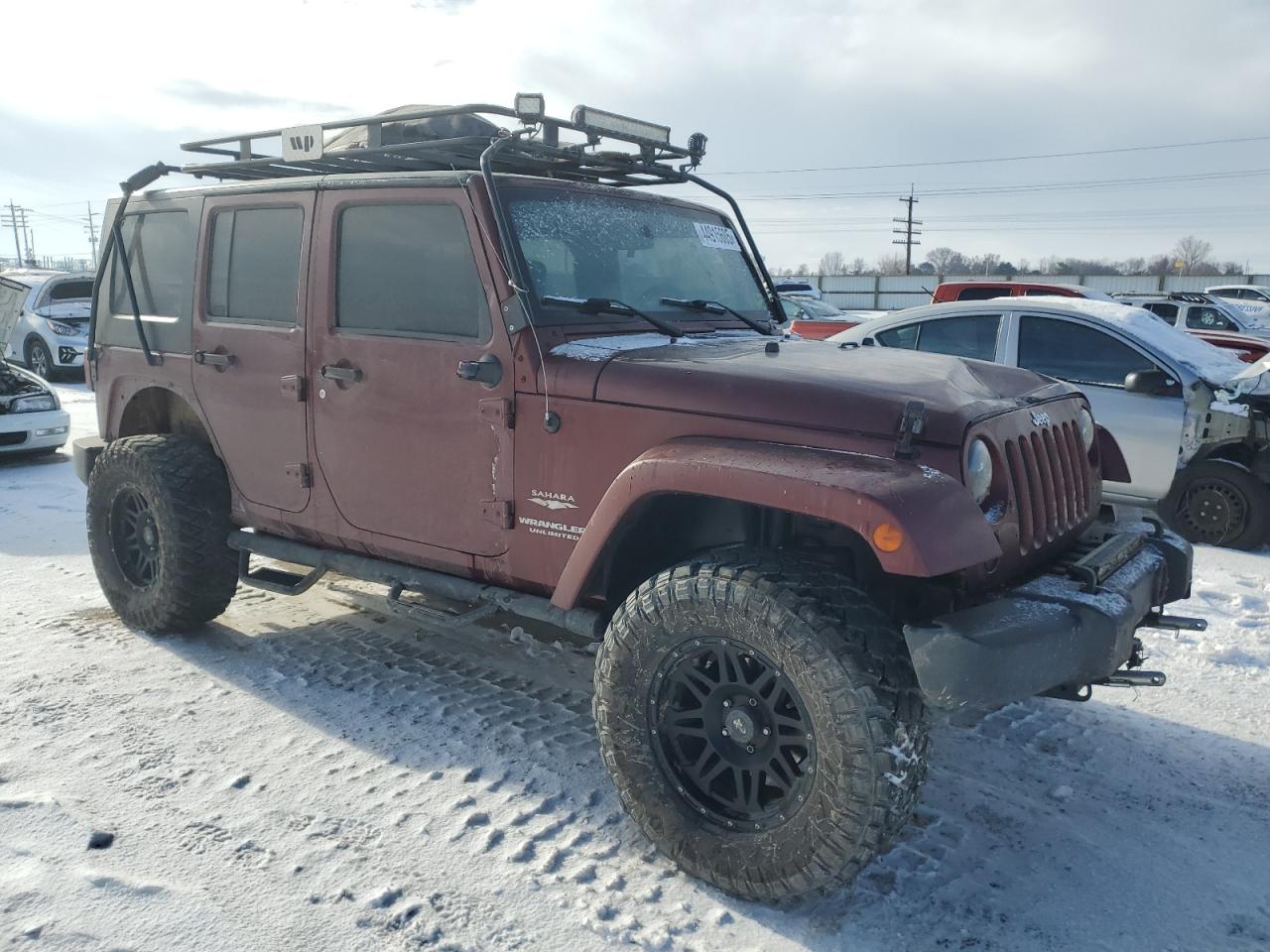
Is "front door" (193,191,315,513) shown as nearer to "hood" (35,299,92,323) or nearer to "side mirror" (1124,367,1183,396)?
"side mirror" (1124,367,1183,396)

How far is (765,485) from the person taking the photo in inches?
106

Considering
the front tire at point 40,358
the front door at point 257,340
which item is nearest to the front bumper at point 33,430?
the front door at point 257,340

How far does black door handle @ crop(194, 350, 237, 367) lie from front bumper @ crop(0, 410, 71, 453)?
5.87 m

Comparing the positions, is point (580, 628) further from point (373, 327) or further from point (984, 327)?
point (984, 327)

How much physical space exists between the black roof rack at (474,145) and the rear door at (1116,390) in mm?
3615

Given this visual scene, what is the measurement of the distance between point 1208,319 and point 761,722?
16.2 meters

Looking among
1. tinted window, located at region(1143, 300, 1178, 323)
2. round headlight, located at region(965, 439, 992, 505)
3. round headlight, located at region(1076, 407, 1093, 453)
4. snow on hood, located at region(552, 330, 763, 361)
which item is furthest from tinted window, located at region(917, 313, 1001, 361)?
tinted window, located at region(1143, 300, 1178, 323)

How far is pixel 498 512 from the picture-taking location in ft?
11.4

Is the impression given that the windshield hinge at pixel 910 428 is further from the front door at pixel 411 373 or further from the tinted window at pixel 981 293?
the tinted window at pixel 981 293

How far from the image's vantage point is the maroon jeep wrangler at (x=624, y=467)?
8.83ft

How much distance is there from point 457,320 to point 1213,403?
17.4 feet

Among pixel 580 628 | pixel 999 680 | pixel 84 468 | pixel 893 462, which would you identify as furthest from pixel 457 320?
pixel 84 468

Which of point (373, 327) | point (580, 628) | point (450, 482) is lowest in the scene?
point (580, 628)

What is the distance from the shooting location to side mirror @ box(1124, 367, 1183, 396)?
6.33 metres
